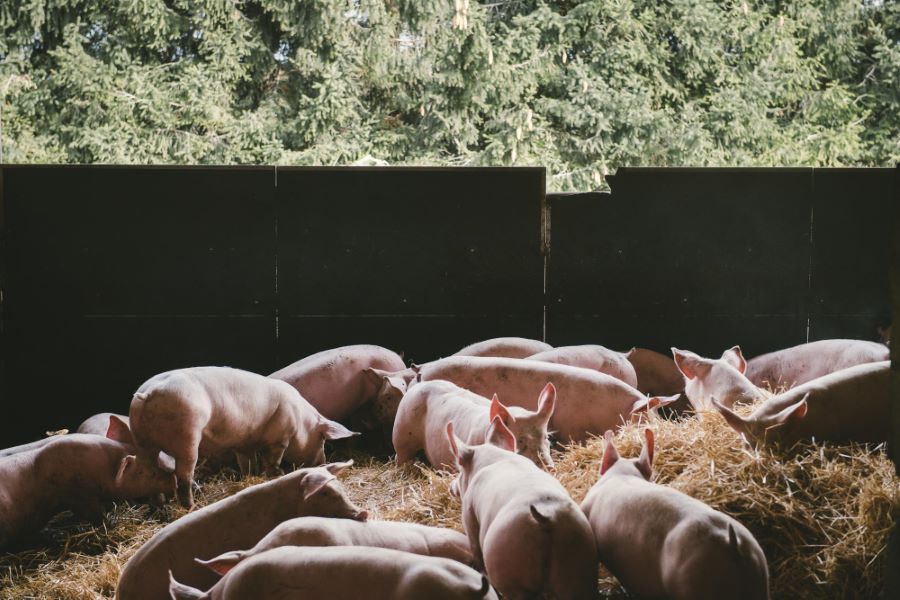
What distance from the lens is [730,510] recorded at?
3117mm

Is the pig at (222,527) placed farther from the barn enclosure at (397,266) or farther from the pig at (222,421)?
the barn enclosure at (397,266)

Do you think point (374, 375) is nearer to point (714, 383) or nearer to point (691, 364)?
point (691, 364)

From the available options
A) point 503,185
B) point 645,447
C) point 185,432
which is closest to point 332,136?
point 503,185

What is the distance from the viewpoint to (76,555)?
153 inches

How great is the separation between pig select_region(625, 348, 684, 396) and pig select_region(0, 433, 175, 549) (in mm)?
3113

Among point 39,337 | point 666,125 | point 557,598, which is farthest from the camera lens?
point 666,125

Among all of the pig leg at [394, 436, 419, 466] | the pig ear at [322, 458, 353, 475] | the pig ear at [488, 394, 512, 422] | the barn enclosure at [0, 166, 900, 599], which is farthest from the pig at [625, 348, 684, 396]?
the pig ear at [322, 458, 353, 475]

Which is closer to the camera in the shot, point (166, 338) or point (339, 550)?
point (339, 550)

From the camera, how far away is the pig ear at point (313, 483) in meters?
3.28

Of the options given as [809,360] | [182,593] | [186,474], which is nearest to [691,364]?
[809,360]

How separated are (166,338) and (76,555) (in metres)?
2.43

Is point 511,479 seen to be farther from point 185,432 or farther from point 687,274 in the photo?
point 687,274

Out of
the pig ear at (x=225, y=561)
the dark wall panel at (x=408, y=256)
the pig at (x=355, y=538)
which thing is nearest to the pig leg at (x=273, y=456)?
the dark wall panel at (x=408, y=256)

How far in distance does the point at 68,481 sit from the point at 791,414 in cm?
318
